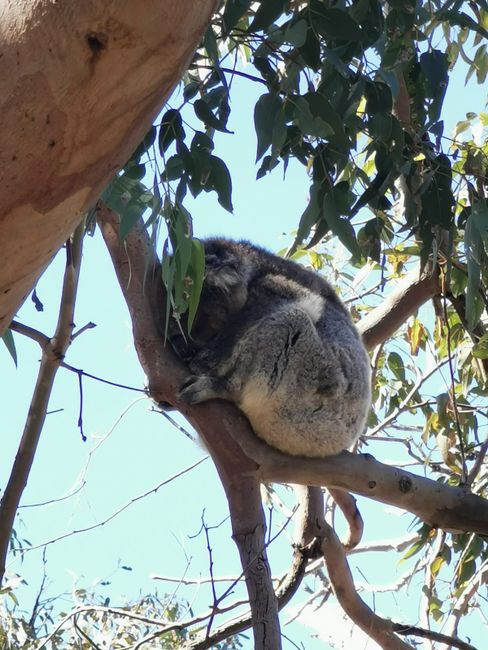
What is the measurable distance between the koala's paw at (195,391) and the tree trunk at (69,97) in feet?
Answer: 4.54

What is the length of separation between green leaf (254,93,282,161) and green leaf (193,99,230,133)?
92mm

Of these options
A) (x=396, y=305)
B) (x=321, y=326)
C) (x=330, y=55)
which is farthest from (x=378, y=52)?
(x=321, y=326)

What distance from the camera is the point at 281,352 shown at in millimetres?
3125

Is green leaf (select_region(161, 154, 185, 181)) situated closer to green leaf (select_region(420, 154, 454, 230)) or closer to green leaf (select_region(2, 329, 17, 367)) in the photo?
green leaf (select_region(2, 329, 17, 367))

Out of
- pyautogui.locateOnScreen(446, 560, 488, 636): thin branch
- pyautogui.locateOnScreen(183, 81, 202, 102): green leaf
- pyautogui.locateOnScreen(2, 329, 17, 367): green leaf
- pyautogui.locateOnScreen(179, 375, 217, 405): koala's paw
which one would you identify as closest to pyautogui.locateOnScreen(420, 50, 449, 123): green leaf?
pyautogui.locateOnScreen(183, 81, 202, 102): green leaf

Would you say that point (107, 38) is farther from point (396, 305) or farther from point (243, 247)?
point (243, 247)

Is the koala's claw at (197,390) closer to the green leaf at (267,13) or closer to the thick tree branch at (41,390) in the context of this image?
the thick tree branch at (41,390)

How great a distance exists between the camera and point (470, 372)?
3.79 meters

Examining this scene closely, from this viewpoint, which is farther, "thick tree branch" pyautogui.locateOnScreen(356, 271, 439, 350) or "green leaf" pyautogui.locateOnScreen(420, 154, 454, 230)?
"thick tree branch" pyautogui.locateOnScreen(356, 271, 439, 350)

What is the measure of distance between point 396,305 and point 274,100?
1.20m

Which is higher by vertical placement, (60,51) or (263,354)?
(263,354)

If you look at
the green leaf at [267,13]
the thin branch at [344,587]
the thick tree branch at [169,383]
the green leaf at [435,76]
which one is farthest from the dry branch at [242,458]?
the green leaf at [435,76]

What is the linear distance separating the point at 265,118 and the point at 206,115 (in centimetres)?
15

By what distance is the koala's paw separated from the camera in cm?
255
